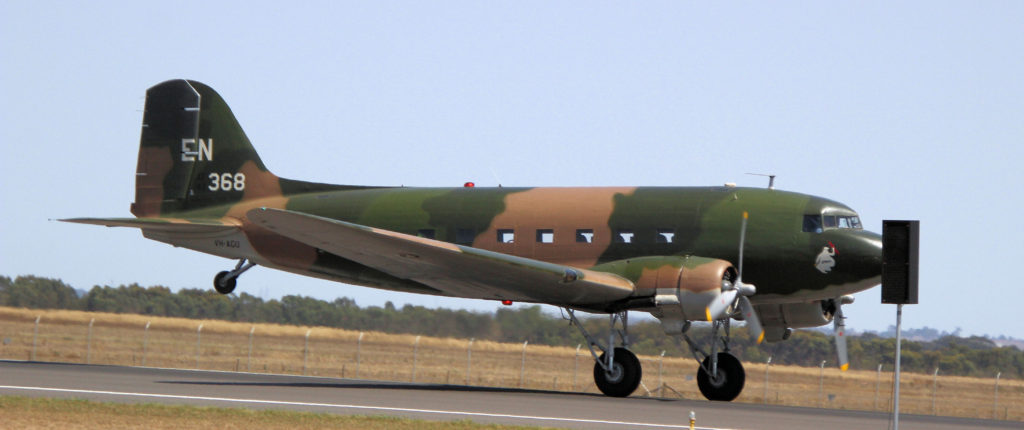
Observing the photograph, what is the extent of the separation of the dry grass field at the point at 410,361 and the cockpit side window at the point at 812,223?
10.3 m

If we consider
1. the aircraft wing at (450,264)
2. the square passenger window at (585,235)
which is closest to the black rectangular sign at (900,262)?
the aircraft wing at (450,264)

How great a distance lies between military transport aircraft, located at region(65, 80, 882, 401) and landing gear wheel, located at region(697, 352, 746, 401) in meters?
0.03

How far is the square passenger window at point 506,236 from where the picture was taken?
91.0 feet

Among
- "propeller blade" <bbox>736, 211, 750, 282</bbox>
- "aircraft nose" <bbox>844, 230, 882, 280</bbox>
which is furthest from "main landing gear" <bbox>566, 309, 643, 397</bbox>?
"aircraft nose" <bbox>844, 230, 882, 280</bbox>

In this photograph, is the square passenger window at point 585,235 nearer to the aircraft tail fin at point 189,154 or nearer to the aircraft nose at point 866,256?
the aircraft nose at point 866,256

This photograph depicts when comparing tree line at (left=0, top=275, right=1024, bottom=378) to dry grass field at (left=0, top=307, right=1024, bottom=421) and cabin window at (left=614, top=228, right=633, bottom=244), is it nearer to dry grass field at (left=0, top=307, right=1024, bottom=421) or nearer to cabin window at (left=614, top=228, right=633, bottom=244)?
dry grass field at (left=0, top=307, right=1024, bottom=421)

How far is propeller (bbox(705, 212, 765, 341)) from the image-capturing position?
77.5ft

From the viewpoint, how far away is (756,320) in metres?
25.1

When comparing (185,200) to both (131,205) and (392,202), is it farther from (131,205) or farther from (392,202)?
(392,202)

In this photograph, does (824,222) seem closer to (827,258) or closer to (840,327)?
(827,258)

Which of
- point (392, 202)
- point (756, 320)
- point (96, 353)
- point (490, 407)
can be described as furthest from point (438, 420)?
point (96, 353)

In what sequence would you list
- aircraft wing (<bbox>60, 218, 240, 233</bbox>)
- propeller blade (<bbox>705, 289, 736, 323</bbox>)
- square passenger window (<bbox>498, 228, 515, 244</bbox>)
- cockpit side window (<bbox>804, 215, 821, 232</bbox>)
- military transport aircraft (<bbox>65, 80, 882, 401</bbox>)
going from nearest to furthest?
propeller blade (<bbox>705, 289, 736, 323</bbox>), military transport aircraft (<bbox>65, 80, 882, 401</bbox>), cockpit side window (<bbox>804, 215, 821, 232</bbox>), square passenger window (<bbox>498, 228, 515, 244</bbox>), aircraft wing (<bbox>60, 218, 240, 233</bbox>)

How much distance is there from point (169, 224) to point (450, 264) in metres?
9.17

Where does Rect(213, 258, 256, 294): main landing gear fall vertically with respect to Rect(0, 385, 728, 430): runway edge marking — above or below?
above
